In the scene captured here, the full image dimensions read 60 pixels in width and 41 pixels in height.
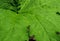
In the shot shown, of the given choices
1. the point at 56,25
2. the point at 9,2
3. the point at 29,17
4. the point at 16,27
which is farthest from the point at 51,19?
the point at 9,2

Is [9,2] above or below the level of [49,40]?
above

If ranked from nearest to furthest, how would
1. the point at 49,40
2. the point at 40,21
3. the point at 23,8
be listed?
the point at 49,40 → the point at 40,21 → the point at 23,8

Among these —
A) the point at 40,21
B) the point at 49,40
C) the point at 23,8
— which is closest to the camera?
the point at 49,40

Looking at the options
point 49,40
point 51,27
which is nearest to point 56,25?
point 51,27

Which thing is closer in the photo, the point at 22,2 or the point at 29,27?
the point at 29,27

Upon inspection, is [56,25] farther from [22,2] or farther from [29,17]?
[22,2]

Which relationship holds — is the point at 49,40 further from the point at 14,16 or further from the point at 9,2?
the point at 9,2
